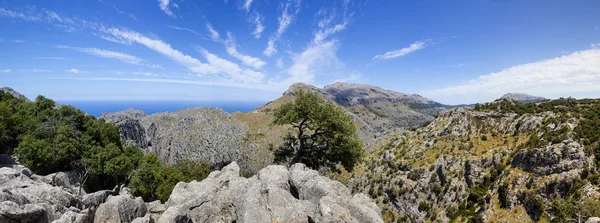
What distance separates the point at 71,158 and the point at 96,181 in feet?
20.1

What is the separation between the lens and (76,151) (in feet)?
147

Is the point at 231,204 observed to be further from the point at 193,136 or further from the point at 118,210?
the point at 193,136

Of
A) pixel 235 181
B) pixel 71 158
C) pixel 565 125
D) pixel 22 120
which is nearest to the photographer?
pixel 235 181

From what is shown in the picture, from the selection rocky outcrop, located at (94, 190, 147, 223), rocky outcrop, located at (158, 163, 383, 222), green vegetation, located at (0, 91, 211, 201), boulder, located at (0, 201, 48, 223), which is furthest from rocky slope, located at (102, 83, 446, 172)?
boulder, located at (0, 201, 48, 223)

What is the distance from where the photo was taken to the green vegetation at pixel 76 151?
4131 centimetres

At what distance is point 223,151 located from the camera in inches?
5384

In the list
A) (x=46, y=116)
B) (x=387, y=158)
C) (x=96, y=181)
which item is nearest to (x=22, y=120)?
(x=46, y=116)

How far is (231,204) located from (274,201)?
3.73m

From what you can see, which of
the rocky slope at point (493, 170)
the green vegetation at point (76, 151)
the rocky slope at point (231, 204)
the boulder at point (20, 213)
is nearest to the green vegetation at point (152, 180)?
the green vegetation at point (76, 151)

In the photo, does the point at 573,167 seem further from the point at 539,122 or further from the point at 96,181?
the point at 96,181

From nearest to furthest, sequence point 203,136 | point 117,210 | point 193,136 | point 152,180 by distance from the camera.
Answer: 1. point 117,210
2. point 152,180
3. point 193,136
4. point 203,136

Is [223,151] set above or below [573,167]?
below

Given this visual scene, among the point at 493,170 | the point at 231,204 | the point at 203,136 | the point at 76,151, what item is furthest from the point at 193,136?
the point at 231,204

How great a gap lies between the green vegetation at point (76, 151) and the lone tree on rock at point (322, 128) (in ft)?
107
